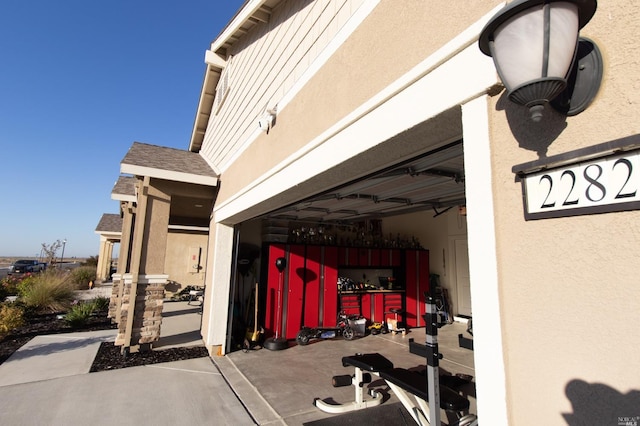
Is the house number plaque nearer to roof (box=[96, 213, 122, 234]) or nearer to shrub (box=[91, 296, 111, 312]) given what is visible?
shrub (box=[91, 296, 111, 312])

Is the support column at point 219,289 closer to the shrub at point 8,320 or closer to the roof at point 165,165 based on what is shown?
the roof at point 165,165

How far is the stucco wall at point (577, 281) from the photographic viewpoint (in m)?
0.93

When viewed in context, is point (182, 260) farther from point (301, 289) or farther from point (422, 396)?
point (422, 396)

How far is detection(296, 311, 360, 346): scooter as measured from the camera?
6845 mm

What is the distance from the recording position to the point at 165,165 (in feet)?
21.9

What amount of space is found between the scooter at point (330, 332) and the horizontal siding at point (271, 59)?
13.2 ft

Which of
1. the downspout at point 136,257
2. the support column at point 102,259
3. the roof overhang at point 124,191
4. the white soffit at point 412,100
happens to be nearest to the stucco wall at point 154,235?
the downspout at point 136,257

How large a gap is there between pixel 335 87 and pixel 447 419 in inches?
151

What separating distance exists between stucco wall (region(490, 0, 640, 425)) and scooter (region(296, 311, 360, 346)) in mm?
6092

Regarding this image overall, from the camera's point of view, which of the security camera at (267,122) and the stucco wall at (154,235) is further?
the stucco wall at (154,235)

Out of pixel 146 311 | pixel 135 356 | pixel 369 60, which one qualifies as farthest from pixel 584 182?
pixel 135 356

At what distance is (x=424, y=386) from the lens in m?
2.95

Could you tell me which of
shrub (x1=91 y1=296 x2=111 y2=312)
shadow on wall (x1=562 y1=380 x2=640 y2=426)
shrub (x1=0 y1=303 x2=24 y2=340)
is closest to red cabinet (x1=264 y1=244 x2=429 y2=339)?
shrub (x1=0 y1=303 x2=24 y2=340)

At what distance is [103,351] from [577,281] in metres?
7.60
